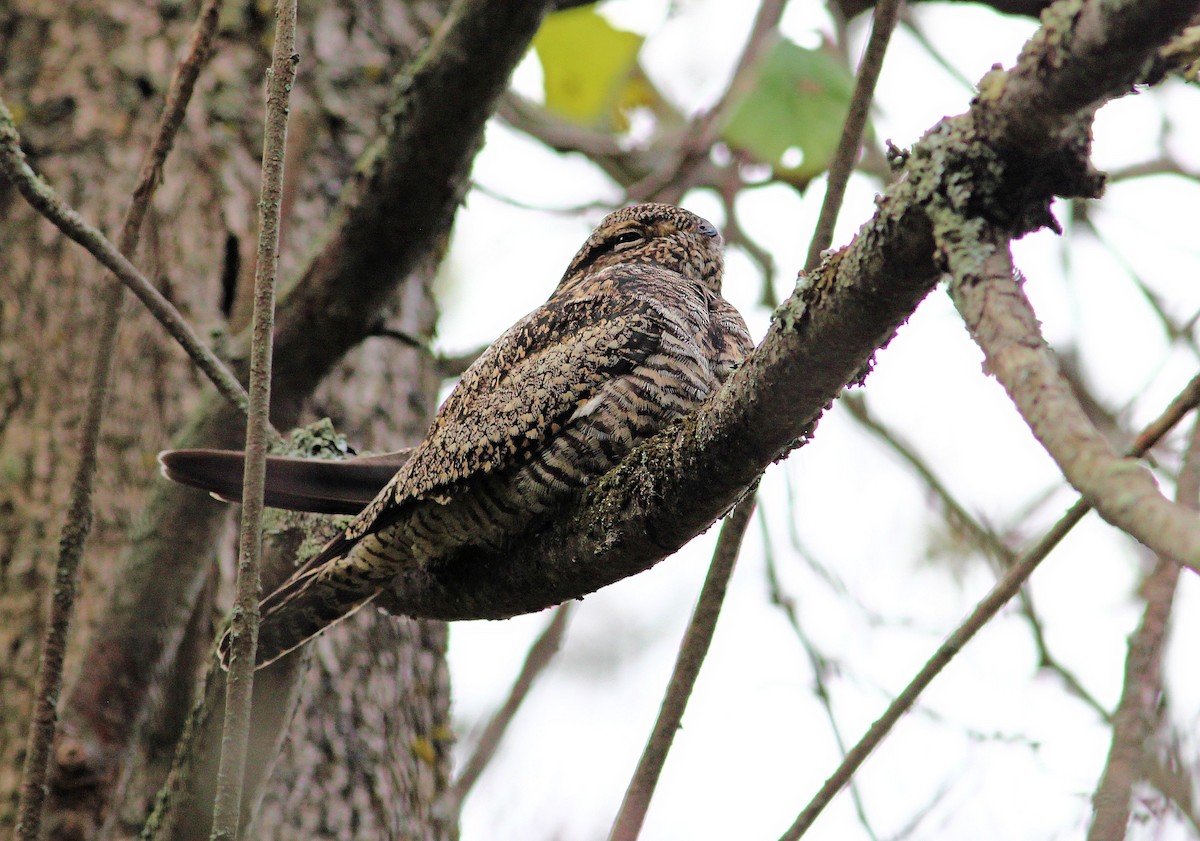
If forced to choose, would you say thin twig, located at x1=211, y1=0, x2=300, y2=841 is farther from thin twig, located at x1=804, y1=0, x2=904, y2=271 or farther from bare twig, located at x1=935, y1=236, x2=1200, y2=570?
thin twig, located at x1=804, y1=0, x2=904, y2=271

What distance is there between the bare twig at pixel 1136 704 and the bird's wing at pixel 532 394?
1285 millimetres

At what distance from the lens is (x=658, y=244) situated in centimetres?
403

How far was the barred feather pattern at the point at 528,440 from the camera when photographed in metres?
2.96

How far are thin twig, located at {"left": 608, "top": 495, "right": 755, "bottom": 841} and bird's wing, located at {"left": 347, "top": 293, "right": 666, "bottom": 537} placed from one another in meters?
0.49

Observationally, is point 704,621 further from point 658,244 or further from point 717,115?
point 717,115

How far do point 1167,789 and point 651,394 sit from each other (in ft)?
7.56

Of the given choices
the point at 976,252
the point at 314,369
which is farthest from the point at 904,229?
the point at 314,369

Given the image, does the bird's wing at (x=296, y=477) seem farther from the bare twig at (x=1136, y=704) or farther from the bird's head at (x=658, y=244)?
the bare twig at (x=1136, y=704)

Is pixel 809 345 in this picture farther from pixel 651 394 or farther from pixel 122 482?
pixel 122 482

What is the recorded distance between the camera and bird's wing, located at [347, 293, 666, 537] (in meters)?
2.97

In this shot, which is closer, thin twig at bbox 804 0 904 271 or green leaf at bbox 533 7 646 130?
thin twig at bbox 804 0 904 271

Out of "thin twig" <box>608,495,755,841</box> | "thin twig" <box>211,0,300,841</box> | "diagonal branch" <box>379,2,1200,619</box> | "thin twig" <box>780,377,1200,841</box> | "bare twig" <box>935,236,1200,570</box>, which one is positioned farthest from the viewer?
"thin twig" <box>608,495,755,841</box>

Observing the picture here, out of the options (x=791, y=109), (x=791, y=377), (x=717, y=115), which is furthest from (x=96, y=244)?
(x=717, y=115)

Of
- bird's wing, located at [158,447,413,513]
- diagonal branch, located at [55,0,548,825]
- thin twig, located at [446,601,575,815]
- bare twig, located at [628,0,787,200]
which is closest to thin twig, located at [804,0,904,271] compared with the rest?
diagonal branch, located at [55,0,548,825]
